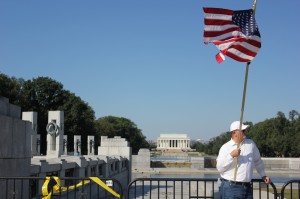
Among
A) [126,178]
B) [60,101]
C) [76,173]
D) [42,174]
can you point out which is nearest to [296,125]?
[60,101]

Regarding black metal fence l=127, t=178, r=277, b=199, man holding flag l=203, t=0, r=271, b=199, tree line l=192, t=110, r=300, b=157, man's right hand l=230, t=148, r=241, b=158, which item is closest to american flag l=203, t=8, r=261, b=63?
man holding flag l=203, t=0, r=271, b=199

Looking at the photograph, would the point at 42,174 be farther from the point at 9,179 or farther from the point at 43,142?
the point at 43,142

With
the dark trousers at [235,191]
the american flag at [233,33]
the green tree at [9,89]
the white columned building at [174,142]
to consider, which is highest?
the green tree at [9,89]

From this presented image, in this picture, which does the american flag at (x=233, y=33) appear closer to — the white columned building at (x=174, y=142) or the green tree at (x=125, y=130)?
the green tree at (x=125, y=130)

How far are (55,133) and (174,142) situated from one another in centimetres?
15519

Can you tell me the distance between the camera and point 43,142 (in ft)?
183

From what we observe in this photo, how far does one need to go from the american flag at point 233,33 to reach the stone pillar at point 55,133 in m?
22.9

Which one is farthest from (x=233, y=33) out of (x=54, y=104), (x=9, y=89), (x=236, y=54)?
(x=54, y=104)

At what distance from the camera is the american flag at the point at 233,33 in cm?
649

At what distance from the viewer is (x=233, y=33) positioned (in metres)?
6.55

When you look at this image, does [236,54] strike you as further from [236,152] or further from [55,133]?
[55,133]

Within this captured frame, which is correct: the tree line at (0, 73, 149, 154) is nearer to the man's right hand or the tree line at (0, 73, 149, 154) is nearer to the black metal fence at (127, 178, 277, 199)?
the black metal fence at (127, 178, 277, 199)

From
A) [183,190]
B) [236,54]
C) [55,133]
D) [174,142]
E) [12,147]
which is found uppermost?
[236,54]

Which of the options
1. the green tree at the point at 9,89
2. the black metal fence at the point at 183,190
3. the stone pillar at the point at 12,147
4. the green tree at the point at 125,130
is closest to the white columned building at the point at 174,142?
the green tree at the point at 125,130
